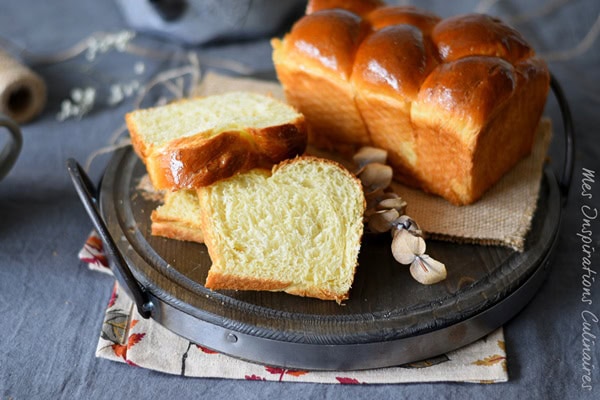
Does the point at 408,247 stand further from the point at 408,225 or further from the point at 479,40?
the point at 479,40

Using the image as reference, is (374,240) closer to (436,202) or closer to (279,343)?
(436,202)

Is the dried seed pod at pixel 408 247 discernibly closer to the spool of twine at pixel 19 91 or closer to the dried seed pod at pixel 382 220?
the dried seed pod at pixel 382 220

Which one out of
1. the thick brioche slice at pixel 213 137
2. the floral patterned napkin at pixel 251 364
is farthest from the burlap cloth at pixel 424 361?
the thick brioche slice at pixel 213 137

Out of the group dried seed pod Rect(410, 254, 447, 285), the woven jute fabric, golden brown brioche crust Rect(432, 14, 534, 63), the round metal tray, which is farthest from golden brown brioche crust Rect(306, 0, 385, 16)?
dried seed pod Rect(410, 254, 447, 285)

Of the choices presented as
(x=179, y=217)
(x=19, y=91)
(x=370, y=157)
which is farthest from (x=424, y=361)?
(x=19, y=91)

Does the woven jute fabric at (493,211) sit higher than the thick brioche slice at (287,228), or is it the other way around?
the thick brioche slice at (287,228)

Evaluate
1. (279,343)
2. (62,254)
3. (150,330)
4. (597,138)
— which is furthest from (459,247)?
(62,254)

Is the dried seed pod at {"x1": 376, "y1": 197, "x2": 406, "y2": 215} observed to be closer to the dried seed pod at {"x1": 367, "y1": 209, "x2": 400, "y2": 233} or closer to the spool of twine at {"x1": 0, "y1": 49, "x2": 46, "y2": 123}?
the dried seed pod at {"x1": 367, "y1": 209, "x2": 400, "y2": 233}

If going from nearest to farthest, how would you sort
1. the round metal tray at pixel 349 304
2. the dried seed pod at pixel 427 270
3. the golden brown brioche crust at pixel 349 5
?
the round metal tray at pixel 349 304
the dried seed pod at pixel 427 270
the golden brown brioche crust at pixel 349 5
